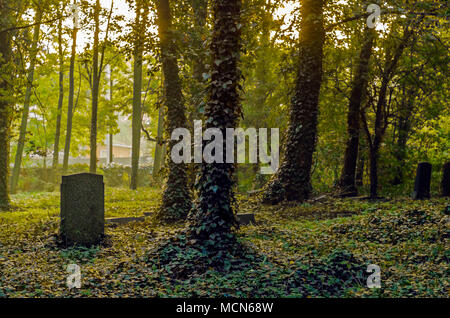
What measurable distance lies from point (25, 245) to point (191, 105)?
228 inches

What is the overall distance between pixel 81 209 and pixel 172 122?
12.0 ft

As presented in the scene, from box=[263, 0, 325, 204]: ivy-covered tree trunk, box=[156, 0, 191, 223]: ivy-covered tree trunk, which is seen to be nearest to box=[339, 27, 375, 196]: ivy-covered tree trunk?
box=[263, 0, 325, 204]: ivy-covered tree trunk

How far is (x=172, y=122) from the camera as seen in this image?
11242mm

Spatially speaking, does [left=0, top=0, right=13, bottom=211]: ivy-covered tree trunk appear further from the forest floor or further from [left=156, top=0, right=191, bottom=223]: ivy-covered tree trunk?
[left=156, top=0, right=191, bottom=223]: ivy-covered tree trunk

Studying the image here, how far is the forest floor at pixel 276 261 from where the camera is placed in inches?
232

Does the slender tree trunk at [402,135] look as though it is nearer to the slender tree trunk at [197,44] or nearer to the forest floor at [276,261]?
the forest floor at [276,261]

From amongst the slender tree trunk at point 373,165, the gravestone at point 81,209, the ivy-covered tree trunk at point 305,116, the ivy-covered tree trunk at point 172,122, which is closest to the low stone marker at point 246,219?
the ivy-covered tree trunk at point 172,122

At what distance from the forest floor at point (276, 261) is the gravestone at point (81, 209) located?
0.38 m

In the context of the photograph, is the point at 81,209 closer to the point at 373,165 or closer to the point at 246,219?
the point at 246,219

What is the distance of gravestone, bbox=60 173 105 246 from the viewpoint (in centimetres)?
866

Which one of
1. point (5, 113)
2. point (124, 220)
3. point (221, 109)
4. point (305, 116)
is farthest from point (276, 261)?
point (5, 113)

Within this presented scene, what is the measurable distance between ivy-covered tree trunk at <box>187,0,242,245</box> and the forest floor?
0.93m
